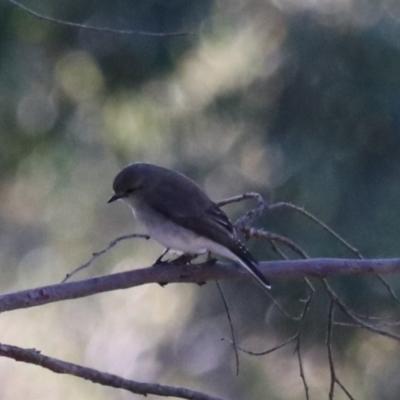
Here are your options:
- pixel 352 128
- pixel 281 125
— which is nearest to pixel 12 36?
pixel 281 125

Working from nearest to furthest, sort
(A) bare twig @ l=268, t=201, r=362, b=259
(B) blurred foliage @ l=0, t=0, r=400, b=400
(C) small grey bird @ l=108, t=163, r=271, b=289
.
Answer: (A) bare twig @ l=268, t=201, r=362, b=259, (C) small grey bird @ l=108, t=163, r=271, b=289, (B) blurred foliage @ l=0, t=0, r=400, b=400

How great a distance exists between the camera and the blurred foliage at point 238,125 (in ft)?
10.5

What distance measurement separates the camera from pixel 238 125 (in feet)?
11.6

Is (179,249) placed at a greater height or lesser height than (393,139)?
lesser

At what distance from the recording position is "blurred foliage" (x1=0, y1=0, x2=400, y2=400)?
3195 millimetres

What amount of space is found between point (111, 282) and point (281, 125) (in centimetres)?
191

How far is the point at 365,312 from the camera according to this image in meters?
3.17

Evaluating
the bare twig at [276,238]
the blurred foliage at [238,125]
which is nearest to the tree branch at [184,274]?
the bare twig at [276,238]

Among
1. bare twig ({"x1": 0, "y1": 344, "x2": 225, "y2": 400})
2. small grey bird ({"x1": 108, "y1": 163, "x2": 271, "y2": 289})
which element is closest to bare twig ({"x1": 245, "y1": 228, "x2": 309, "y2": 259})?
small grey bird ({"x1": 108, "y1": 163, "x2": 271, "y2": 289})

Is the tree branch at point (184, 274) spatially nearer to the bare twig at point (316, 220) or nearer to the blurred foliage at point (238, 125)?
the bare twig at point (316, 220)

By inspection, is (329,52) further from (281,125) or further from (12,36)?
(12,36)

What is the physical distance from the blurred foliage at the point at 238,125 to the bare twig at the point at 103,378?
1.61 m

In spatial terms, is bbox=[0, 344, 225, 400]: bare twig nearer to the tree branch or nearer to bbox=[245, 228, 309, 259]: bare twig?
the tree branch

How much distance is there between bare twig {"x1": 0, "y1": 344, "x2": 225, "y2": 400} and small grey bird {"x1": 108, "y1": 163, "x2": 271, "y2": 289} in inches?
20.6
